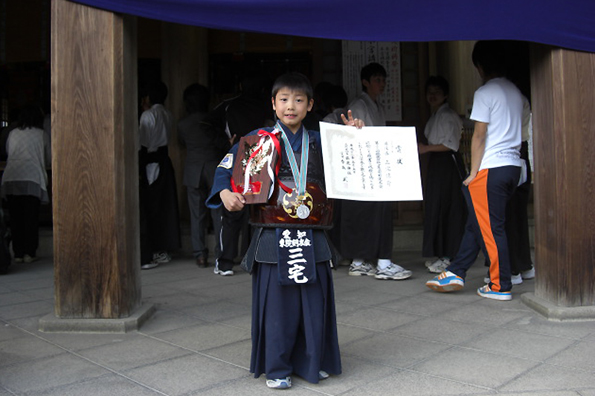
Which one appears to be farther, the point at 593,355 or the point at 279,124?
the point at 593,355

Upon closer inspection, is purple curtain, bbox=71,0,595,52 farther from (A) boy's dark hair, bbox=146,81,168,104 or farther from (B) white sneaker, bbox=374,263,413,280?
(A) boy's dark hair, bbox=146,81,168,104

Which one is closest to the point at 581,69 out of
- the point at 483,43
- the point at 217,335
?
the point at 483,43

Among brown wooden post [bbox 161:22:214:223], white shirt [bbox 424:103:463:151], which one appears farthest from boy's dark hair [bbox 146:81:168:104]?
white shirt [bbox 424:103:463:151]

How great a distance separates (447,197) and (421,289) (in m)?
1.24

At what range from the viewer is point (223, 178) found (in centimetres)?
307

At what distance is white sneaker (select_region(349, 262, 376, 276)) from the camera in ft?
19.8

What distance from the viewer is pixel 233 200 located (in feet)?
9.53

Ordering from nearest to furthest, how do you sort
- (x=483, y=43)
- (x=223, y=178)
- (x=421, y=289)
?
(x=223, y=178) < (x=483, y=43) < (x=421, y=289)

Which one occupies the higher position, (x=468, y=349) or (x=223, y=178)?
(x=223, y=178)

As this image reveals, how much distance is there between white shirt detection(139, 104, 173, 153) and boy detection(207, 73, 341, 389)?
3.79 meters

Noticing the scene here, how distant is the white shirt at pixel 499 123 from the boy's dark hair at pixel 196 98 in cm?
321

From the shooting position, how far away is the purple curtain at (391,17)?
12.7ft

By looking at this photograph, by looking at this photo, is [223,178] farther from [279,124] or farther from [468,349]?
[468,349]

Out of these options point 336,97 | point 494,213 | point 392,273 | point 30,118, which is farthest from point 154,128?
point 494,213
